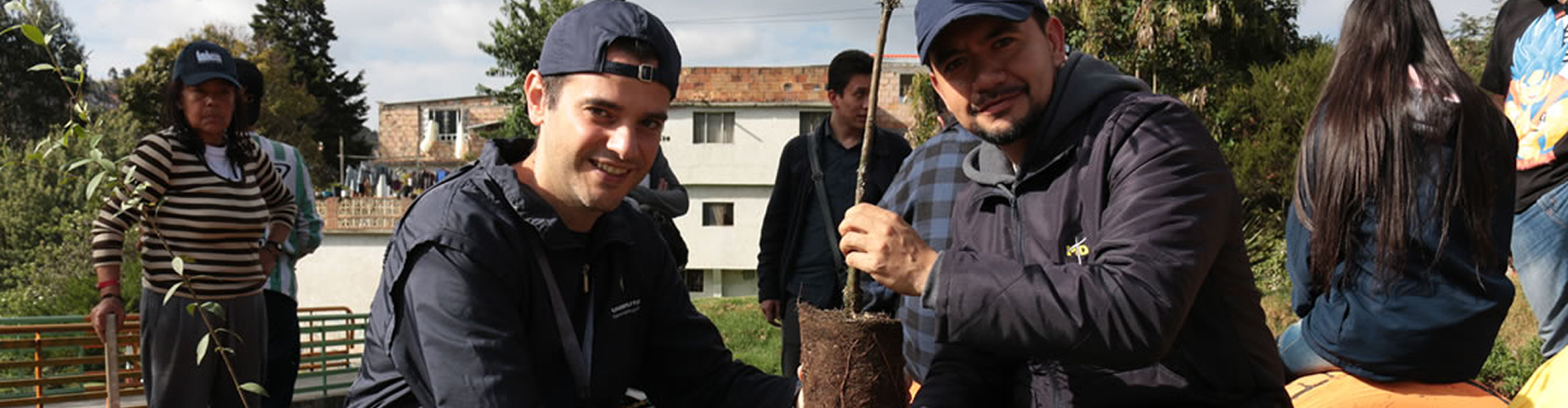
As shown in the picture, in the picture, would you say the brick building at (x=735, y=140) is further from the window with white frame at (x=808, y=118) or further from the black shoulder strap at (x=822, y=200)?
the black shoulder strap at (x=822, y=200)

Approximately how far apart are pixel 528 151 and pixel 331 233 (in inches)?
1471

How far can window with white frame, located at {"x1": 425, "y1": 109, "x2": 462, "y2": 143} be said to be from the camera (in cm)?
5700

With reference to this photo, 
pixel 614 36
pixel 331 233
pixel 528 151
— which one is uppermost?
pixel 614 36

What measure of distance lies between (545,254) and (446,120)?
58388 mm

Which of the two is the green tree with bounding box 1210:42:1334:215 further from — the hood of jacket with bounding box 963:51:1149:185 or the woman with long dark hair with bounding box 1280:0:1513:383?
the hood of jacket with bounding box 963:51:1149:185

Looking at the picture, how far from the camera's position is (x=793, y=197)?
548 cm

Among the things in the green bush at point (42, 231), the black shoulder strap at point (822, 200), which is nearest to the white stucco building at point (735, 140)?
the green bush at point (42, 231)

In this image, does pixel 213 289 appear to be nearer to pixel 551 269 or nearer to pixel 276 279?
pixel 276 279

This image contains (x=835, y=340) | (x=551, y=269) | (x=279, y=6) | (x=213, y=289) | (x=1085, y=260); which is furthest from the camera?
(x=279, y=6)

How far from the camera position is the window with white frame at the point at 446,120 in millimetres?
57000

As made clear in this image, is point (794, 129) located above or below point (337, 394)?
above

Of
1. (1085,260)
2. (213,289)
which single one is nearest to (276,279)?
(213,289)

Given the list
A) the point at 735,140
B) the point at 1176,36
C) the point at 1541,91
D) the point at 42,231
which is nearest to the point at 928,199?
the point at 1541,91

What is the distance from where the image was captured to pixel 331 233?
1439 inches
